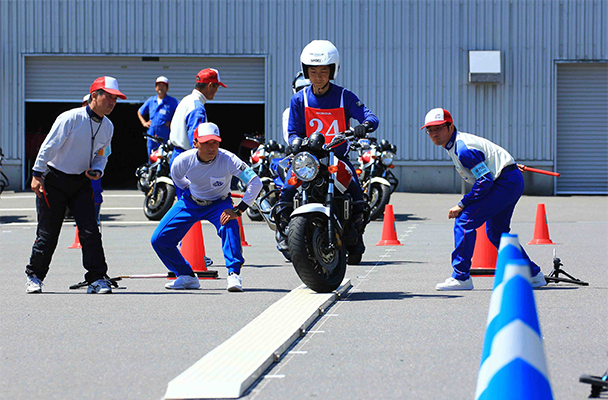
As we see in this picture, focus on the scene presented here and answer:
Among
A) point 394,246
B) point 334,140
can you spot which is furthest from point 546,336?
point 394,246

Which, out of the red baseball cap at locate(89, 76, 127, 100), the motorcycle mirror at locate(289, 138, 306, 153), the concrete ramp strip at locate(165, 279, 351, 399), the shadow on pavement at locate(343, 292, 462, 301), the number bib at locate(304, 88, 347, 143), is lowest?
the shadow on pavement at locate(343, 292, 462, 301)

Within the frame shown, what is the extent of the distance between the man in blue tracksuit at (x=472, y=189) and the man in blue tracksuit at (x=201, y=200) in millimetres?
1687

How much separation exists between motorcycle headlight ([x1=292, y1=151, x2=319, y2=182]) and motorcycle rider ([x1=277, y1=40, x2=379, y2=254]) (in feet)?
1.81

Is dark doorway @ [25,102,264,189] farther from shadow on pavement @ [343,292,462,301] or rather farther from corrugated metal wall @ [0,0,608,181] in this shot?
shadow on pavement @ [343,292,462,301]

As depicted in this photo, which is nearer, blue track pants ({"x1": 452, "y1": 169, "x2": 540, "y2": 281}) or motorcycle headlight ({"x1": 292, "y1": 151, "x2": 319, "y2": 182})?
motorcycle headlight ({"x1": 292, "y1": 151, "x2": 319, "y2": 182})

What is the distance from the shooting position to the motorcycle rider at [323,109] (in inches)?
312

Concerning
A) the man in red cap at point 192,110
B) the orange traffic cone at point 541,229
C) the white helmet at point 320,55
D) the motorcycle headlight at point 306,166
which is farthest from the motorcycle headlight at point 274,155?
the motorcycle headlight at point 306,166

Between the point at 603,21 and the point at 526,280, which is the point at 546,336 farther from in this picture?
the point at 603,21

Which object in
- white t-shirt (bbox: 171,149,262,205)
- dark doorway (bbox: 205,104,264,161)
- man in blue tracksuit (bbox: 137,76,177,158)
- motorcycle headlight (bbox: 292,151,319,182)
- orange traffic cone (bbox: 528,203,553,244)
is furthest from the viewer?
dark doorway (bbox: 205,104,264,161)

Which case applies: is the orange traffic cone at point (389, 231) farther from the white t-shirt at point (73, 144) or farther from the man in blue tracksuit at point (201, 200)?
the white t-shirt at point (73, 144)

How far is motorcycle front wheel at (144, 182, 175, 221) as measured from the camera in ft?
50.3

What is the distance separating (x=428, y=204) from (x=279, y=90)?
236 inches

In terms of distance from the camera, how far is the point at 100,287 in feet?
25.8

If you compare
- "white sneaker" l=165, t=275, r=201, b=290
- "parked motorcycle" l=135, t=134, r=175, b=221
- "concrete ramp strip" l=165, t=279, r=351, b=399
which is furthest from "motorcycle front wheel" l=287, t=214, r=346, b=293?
"parked motorcycle" l=135, t=134, r=175, b=221
